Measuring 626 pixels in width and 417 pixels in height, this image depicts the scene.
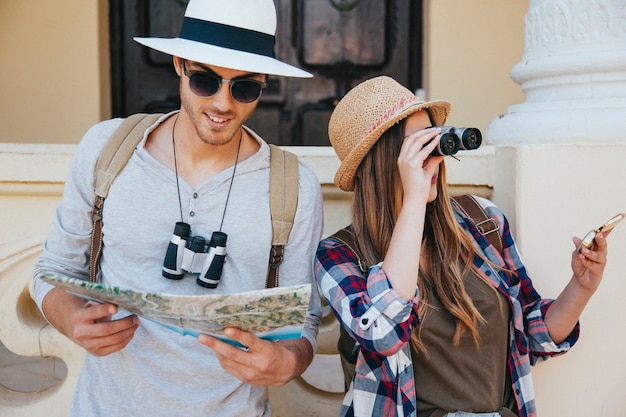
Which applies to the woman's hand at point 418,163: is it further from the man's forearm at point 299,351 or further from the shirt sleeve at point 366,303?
the man's forearm at point 299,351

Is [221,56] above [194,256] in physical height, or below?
above

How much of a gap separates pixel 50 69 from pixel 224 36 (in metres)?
2.27

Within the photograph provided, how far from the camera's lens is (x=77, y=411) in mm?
1865

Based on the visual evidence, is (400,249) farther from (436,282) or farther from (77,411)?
(77,411)

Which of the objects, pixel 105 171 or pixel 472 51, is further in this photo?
pixel 472 51

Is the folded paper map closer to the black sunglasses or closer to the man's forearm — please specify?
the man's forearm

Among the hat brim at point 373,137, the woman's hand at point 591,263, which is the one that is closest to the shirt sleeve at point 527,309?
the woman's hand at point 591,263

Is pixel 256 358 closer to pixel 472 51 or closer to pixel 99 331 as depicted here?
pixel 99 331

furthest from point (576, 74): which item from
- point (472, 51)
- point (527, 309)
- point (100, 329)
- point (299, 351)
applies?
point (100, 329)

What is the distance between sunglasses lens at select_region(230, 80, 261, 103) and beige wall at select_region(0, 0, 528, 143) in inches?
84.6

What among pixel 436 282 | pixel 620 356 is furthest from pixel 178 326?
pixel 620 356

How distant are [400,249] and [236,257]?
0.38 m

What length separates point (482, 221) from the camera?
2105mm

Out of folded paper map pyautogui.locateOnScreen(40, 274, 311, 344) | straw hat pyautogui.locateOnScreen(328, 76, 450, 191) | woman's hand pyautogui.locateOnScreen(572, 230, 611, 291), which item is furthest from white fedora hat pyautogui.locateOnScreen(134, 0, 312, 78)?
woman's hand pyautogui.locateOnScreen(572, 230, 611, 291)
